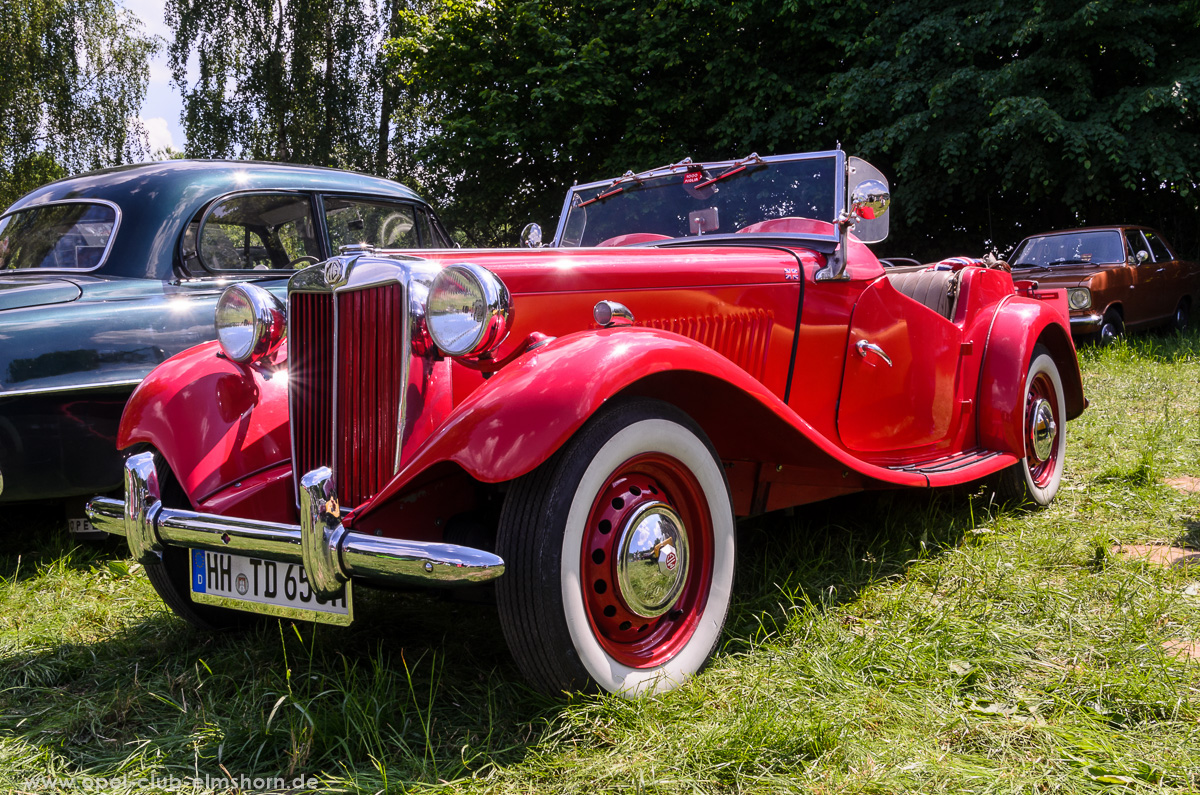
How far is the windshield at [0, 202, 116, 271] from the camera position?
4.11 m

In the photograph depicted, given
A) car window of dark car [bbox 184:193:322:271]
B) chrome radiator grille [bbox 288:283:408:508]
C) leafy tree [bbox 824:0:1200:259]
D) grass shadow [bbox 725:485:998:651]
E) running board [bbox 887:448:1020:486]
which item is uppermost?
leafy tree [bbox 824:0:1200:259]

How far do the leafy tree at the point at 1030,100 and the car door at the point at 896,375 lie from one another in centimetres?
775

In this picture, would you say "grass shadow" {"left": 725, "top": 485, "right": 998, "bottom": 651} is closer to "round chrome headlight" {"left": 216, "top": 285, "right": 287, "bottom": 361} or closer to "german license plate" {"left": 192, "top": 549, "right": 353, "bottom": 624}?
"german license plate" {"left": 192, "top": 549, "right": 353, "bottom": 624}

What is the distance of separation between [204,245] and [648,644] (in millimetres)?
3204

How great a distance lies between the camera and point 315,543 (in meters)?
1.98

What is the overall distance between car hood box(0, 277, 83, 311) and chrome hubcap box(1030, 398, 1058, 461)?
14.4 feet

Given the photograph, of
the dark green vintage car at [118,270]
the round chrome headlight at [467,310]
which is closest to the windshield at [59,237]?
the dark green vintage car at [118,270]

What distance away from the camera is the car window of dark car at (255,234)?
4289 millimetres

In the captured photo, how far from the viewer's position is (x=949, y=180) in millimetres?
11836

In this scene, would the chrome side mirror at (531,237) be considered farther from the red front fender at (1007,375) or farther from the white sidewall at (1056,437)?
the white sidewall at (1056,437)

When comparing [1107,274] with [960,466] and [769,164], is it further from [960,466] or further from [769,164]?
[769,164]

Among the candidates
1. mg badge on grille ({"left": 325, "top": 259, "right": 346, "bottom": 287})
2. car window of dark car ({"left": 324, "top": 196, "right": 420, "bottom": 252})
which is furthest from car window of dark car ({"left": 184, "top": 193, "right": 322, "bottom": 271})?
mg badge on grille ({"left": 325, "top": 259, "right": 346, "bottom": 287})

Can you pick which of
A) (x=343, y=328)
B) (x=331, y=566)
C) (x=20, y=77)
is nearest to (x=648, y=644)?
(x=331, y=566)

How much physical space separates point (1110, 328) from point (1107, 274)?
0.66 meters
